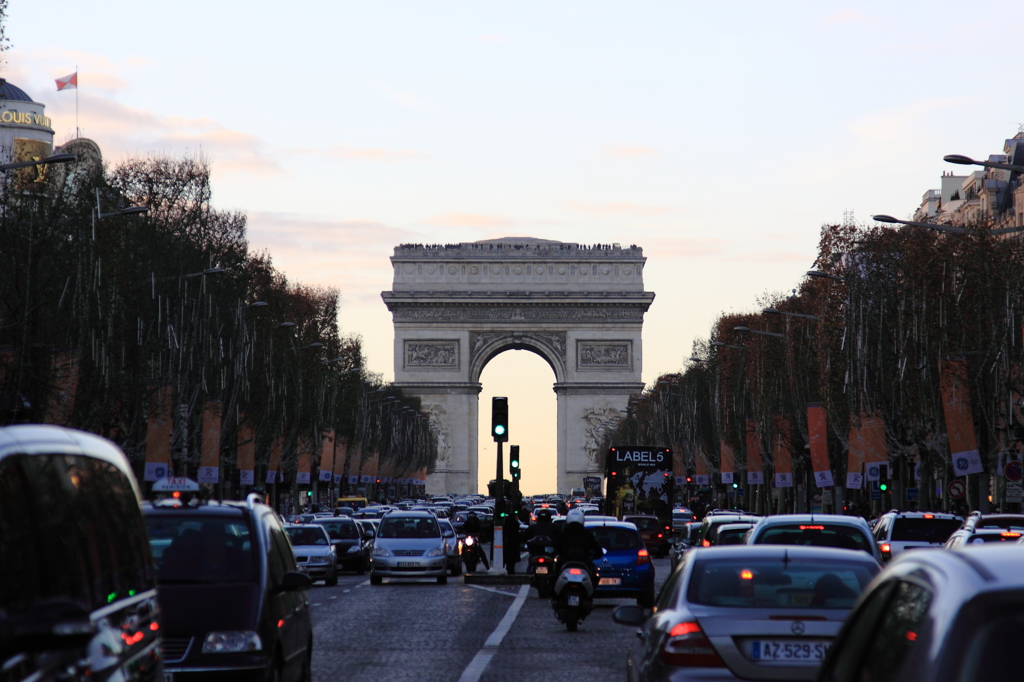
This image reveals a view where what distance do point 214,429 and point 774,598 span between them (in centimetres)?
4159

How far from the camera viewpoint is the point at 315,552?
32812 mm

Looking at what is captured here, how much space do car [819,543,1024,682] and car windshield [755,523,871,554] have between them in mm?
10436

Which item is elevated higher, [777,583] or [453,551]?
[777,583]

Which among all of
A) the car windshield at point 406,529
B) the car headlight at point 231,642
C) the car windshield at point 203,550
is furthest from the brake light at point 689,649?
the car windshield at point 406,529

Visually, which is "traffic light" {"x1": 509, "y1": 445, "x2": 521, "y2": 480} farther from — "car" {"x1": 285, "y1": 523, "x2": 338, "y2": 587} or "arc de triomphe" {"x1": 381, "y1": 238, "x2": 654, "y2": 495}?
"arc de triomphe" {"x1": 381, "y1": 238, "x2": 654, "y2": 495}

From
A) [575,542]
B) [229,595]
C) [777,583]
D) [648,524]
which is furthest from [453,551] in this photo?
[777,583]

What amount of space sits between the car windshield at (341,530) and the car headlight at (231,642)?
97.5ft

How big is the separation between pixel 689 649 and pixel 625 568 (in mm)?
16149

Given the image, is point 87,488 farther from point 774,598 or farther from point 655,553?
point 655,553

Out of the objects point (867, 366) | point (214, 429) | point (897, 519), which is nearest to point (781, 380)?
point (867, 366)

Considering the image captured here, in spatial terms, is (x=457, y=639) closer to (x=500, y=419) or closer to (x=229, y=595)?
(x=229, y=595)

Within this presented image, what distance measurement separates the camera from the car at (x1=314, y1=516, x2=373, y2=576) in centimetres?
3962

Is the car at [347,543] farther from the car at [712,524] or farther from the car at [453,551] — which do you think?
the car at [712,524]

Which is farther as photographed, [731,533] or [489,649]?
[731,533]
